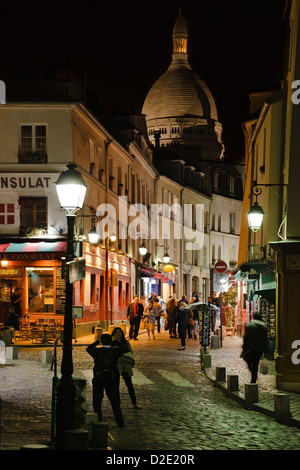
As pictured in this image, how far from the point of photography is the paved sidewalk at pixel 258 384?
43.0 feet

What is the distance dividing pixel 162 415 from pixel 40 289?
20.2 meters

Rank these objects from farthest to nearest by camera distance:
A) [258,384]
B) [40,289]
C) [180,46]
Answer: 1. [180,46]
2. [40,289]
3. [258,384]

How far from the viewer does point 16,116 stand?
105 ft

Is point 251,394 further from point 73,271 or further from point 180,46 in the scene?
point 180,46

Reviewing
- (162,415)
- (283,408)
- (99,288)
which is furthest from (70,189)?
(99,288)

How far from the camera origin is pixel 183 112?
4719 inches

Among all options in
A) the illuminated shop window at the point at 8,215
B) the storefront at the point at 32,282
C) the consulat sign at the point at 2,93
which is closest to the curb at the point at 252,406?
the storefront at the point at 32,282

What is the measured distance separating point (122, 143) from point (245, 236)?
1118cm

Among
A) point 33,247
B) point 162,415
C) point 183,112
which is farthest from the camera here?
point 183,112

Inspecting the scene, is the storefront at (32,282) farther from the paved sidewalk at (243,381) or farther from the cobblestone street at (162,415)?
the cobblestone street at (162,415)

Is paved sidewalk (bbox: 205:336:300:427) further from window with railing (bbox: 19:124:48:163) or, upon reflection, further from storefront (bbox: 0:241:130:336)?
window with railing (bbox: 19:124:48:163)

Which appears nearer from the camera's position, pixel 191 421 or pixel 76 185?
pixel 76 185

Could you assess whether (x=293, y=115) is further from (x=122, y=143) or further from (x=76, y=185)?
(x=122, y=143)
